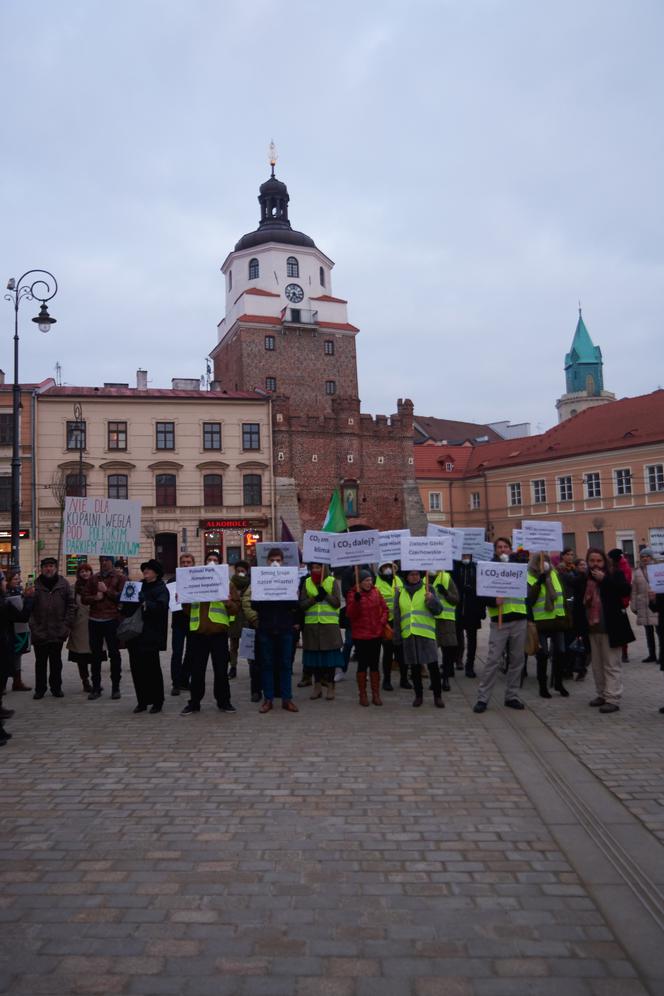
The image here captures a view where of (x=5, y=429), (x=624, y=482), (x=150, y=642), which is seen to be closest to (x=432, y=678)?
(x=150, y=642)

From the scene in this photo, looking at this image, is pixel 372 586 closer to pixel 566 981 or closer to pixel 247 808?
pixel 247 808

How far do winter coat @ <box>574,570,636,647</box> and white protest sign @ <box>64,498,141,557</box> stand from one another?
6.51 meters

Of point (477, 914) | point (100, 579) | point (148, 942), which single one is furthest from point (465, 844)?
point (100, 579)

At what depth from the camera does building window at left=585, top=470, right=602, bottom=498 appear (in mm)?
51875

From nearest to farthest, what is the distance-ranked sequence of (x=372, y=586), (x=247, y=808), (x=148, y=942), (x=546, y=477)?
1. (x=148, y=942)
2. (x=247, y=808)
3. (x=372, y=586)
4. (x=546, y=477)

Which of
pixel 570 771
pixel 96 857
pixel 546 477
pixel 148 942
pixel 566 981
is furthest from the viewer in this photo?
pixel 546 477

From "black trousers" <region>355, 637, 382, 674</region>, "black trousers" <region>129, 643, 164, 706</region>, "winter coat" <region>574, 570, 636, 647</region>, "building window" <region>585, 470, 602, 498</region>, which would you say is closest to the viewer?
"winter coat" <region>574, 570, 636, 647</region>

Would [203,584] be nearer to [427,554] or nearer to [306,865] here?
[427,554]

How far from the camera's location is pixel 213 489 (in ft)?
149

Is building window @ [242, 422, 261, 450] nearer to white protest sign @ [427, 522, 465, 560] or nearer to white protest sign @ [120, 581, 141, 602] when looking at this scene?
white protest sign @ [427, 522, 465, 560]

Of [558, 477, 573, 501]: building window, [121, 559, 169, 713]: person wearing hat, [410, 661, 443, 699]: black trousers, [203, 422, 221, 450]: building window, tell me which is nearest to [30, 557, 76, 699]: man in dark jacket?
[121, 559, 169, 713]: person wearing hat

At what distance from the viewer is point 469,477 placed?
62812 millimetres

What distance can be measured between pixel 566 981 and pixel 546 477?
178 ft

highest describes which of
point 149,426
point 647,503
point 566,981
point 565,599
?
point 149,426
